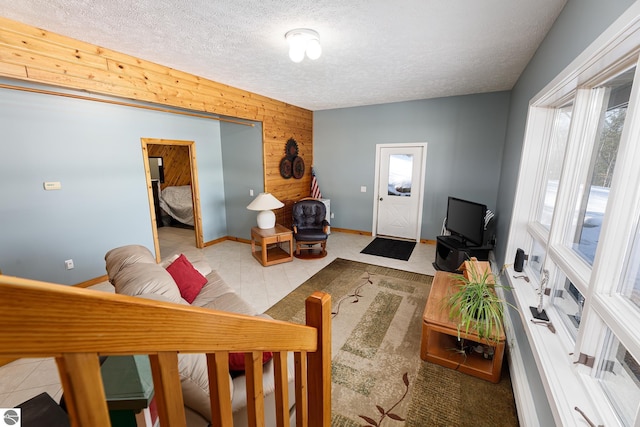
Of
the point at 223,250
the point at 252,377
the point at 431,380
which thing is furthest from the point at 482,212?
the point at 223,250

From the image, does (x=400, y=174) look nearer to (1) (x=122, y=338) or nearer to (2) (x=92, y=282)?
(2) (x=92, y=282)

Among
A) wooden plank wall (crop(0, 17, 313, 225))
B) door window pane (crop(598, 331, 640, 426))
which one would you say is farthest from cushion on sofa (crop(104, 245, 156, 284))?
door window pane (crop(598, 331, 640, 426))

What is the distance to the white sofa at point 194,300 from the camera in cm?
118

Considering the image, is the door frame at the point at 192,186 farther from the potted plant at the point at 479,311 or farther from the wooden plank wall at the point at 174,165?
the potted plant at the point at 479,311

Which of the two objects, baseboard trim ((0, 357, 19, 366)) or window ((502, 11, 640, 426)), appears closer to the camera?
baseboard trim ((0, 357, 19, 366))

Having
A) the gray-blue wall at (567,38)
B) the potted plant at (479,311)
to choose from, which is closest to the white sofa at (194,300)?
the potted plant at (479,311)

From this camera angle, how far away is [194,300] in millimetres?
2371

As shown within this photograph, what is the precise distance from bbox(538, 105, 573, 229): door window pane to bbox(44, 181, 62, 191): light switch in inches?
194

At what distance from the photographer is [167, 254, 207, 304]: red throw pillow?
236 cm

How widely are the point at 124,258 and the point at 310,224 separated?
3245 millimetres

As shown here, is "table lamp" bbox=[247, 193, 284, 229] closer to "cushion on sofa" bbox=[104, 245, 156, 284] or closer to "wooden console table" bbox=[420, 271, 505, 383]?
"cushion on sofa" bbox=[104, 245, 156, 284]

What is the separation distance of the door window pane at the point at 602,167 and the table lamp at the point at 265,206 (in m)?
3.51

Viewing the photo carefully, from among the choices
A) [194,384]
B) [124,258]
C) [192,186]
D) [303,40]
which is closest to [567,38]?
[303,40]

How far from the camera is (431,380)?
80.4 inches
